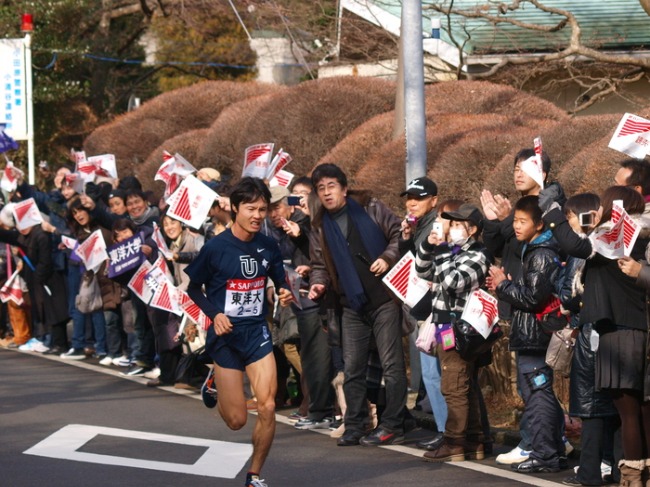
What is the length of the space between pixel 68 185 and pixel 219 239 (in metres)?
9.00

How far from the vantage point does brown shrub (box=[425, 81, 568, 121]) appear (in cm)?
1540

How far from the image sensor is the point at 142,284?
13.0 meters

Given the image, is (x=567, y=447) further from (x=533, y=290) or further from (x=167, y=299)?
(x=167, y=299)

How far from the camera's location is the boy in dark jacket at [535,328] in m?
8.29

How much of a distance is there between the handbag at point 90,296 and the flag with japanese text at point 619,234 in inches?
321

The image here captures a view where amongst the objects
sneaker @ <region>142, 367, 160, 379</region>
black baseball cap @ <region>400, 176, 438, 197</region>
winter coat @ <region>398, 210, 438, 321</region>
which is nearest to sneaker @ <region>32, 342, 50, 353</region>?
sneaker @ <region>142, 367, 160, 379</region>

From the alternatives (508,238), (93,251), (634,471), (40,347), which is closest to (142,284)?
(93,251)

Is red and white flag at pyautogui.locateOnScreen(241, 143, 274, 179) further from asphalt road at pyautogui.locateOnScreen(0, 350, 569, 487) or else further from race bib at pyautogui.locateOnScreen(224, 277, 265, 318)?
race bib at pyautogui.locateOnScreen(224, 277, 265, 318)

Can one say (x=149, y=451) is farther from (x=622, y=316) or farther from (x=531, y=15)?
(x=531, y=15)

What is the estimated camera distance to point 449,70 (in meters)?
20.1

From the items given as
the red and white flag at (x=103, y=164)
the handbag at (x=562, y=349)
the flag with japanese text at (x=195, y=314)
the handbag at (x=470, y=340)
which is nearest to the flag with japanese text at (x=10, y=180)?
the red and white flag at (x=103, y=164)

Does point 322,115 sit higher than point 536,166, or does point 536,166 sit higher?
point 322,115

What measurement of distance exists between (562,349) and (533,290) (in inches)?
16.3

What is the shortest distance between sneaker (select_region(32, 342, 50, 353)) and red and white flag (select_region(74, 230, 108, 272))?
6.09 ft
